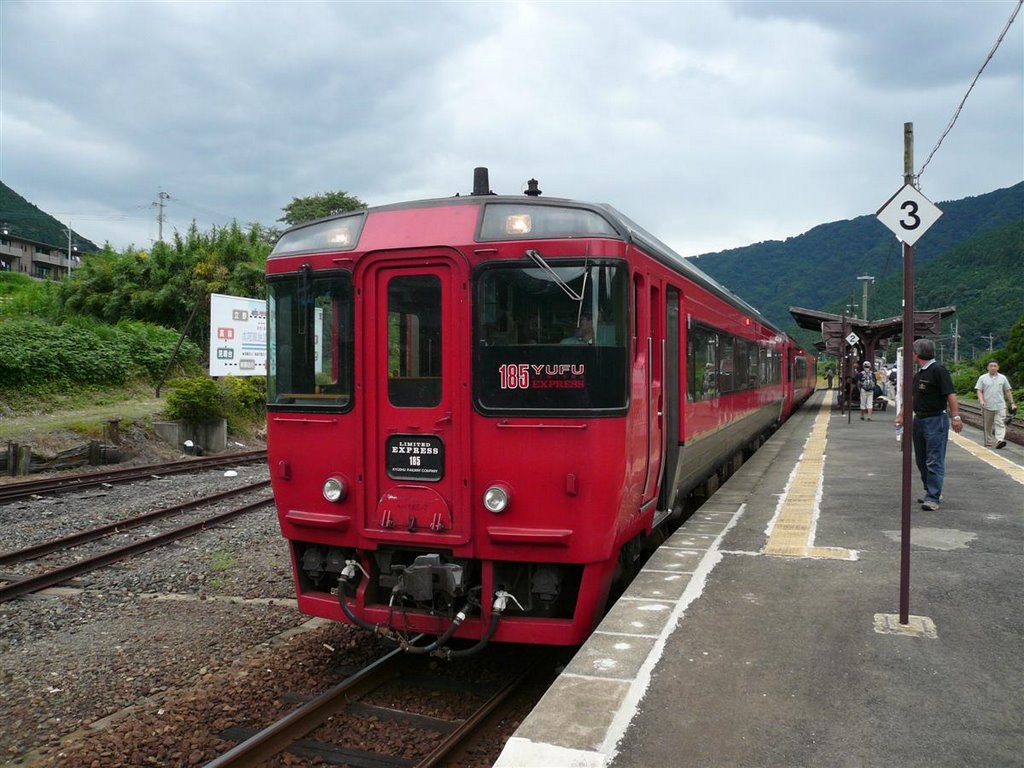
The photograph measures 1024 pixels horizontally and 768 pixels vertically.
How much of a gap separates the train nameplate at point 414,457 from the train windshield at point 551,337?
408 mm

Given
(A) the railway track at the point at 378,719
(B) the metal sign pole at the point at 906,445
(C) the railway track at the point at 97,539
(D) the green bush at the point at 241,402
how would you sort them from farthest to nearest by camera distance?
(D) the green bush at the point at 241,402
(C) the railway track at the point at 97,539
(B) the metal sign pole at the point at 906,445
(A) the railway track at the point at 378,719

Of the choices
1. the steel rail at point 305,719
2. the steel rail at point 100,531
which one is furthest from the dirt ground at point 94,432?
the steel rail at point 305,719

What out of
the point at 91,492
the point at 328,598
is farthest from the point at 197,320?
the point at 328,598

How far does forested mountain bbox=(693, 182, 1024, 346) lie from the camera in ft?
218

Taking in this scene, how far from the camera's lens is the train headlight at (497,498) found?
480 centimetres

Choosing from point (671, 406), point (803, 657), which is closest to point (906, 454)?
point (803, 657)

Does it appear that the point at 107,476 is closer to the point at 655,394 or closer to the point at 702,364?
the point at 702,364

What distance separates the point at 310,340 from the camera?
5.37 m

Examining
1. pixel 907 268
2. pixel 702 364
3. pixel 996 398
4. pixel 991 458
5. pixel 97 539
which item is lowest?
pixel 97 539

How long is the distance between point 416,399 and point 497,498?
31.3 inches

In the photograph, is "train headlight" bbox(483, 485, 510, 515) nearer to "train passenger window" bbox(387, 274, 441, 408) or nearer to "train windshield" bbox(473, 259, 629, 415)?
"train windshield" bbox(473, 259, 629, 415)

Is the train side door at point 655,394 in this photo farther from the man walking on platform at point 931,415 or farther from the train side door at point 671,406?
the man walking on platform at point 931,415

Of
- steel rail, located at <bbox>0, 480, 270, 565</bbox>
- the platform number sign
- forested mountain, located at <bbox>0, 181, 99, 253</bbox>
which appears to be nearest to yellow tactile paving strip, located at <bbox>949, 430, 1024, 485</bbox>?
the platform number sign

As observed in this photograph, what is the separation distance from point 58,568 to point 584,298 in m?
5.82
